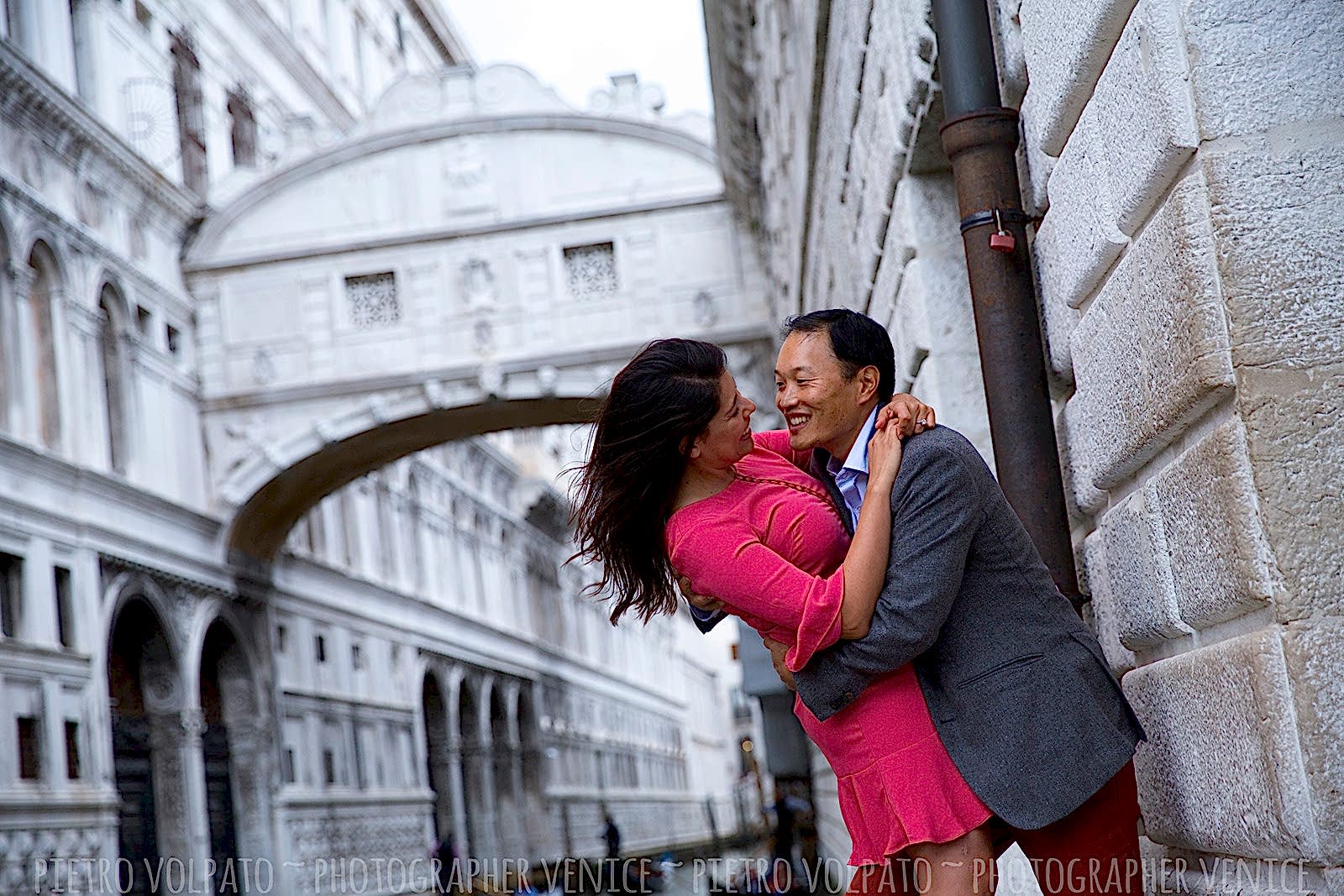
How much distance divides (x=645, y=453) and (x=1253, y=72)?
42.2 inches

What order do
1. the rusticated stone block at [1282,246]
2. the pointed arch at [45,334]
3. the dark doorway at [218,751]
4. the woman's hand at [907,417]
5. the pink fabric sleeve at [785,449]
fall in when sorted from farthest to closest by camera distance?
the dark doorway at [218,751], the pointed arch at [45,334], the pink fabric sleeve at [785,449], the woman's hand at [907,417], the rusticated stone block at [1282,246]

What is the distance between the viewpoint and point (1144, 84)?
245cm

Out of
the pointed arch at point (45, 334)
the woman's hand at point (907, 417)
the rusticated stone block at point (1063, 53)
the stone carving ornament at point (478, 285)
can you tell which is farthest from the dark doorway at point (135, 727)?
the woman's hand at point (907, 417)

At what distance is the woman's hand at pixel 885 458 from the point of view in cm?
252

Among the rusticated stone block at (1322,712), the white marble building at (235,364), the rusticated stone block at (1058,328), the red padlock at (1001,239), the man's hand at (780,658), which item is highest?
the white marble building at (235,364)

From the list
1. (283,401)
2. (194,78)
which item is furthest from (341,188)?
(194,78)

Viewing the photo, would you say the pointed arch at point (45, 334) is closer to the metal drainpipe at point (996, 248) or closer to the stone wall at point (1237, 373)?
the metal drainpipe at point (996, 248)

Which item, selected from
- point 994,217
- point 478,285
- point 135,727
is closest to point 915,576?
point 994,217

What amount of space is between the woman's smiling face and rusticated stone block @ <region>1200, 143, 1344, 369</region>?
0.79 metres

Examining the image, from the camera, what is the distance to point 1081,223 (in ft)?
9.82

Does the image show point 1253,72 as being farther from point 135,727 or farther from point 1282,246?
point 135,727

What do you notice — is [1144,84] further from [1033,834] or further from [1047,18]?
[1033,834]

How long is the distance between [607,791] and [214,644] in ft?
71.1

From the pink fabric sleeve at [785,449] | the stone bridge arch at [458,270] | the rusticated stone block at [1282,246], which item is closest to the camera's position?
the rusticated stone block at [1282,246]
